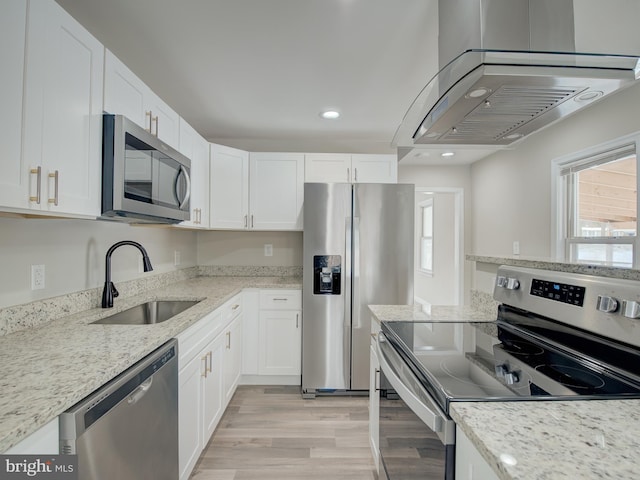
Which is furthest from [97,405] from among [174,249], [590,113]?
[590,113]

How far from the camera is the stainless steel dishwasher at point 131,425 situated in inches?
34.4

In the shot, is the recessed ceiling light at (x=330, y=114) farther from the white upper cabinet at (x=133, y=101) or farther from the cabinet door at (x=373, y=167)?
the white upper cabinet at (x=133, y=101)

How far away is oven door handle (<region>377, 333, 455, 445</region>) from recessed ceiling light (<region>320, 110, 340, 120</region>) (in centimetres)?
213

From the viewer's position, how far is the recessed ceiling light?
2.80 meters

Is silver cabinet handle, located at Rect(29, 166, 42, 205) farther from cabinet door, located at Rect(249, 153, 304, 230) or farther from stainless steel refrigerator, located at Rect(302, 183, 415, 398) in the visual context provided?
cabinet door, located at Rect(249, 153, 304, 230)

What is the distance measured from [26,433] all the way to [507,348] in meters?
1.37

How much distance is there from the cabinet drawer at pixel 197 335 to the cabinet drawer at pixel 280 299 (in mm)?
759

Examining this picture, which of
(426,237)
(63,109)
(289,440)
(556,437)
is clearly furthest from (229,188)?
(426,237)

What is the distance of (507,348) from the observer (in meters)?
1.15

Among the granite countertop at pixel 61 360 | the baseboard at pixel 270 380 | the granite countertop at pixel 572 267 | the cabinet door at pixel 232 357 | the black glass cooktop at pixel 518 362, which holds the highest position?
the granite countertop at pixel 572 267

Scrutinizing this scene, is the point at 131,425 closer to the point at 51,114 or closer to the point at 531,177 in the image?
the point at 51,114

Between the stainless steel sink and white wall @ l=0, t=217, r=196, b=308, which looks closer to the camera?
white wall @ l=0, t=217, r=196, b=308

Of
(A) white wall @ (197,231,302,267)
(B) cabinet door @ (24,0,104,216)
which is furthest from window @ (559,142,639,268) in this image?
(B) cabinet door @ (24,0,104,216)

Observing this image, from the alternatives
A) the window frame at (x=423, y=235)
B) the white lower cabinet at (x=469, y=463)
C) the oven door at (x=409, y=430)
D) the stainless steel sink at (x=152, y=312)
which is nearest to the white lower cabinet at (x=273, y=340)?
the stainless steel sink at (x=152, y=312)
